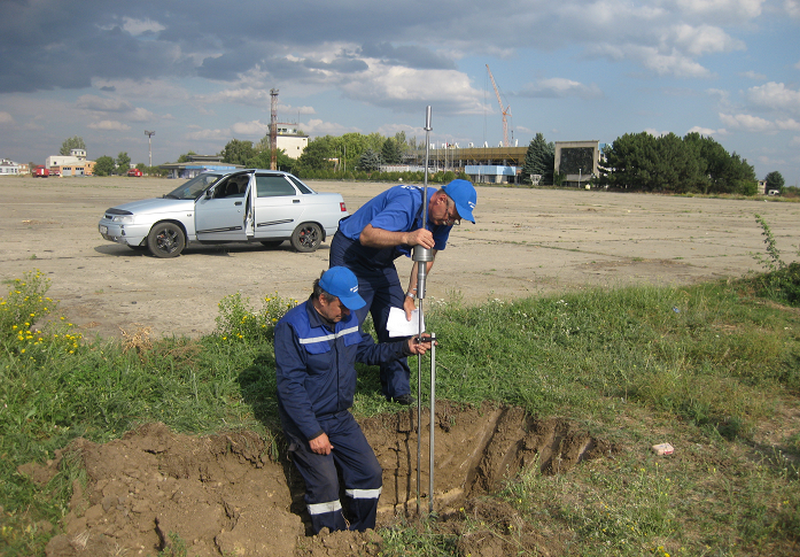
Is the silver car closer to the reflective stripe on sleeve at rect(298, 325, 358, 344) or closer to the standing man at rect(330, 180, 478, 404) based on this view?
the standing man at rect(330, 180, 478, 404)

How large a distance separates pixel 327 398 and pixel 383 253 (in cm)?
122

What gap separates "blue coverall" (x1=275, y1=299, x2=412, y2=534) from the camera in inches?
147

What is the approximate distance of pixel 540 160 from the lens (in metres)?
85.9

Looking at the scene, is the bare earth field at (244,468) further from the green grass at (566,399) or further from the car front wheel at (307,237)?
the car front wheel at (307,237)

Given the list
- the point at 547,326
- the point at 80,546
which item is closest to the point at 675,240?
the point at 547,326

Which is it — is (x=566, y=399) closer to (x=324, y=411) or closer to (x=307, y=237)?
(x=324, y=411)

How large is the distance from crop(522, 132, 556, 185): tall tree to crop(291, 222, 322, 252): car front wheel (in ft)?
248

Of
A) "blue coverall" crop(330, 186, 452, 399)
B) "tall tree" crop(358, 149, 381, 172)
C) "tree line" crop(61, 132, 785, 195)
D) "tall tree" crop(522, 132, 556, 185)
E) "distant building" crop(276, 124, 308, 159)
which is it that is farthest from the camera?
"distant building" crop(276, 124, 308, 159)

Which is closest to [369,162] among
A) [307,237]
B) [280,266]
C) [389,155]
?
[389,155]

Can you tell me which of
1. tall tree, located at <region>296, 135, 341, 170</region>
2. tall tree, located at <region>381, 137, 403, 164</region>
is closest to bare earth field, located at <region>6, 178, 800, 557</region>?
tall tree, located at <region>381, 137, 403, 164</region>

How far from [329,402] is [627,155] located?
71.2 m

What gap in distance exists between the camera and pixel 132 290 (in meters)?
8.69

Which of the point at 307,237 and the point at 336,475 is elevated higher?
the point at 307,237

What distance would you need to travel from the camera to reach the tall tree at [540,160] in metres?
85.2
